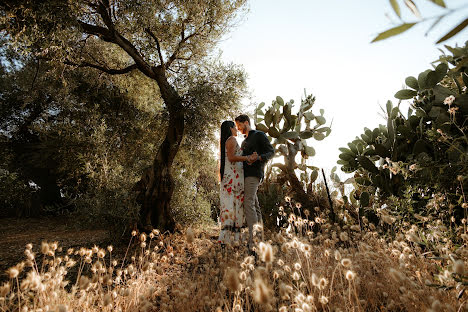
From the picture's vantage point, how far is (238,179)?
17.3 feet

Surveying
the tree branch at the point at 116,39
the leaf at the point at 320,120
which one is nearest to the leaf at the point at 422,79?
Answer: the leaf at the point at 320,120

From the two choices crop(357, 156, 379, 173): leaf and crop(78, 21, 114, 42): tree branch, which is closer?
crop(357, 156, 379, 173): leaf

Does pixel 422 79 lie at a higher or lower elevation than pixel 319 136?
lower

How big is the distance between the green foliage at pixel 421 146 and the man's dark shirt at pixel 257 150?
5.64 ft

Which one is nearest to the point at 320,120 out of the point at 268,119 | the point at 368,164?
the point at 268,119

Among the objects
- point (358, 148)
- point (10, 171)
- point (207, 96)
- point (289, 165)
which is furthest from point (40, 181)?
point (358, 148)

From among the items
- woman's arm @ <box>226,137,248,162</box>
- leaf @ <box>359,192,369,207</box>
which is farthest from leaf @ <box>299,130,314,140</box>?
woman's arm @ <box>226,137,248,162</box>

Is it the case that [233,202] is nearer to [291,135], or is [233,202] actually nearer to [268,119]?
[291,135]

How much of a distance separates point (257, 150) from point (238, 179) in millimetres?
633

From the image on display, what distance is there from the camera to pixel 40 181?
44.3 feet

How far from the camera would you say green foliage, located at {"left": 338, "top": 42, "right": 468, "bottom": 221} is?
3.62 meters

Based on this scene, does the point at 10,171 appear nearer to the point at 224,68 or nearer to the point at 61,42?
the point at 61,42

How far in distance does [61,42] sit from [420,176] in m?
7.17

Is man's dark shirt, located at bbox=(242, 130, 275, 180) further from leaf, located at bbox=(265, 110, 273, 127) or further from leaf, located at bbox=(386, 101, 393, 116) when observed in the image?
leaf, located at bbox=(265, 110, 273, 127)
